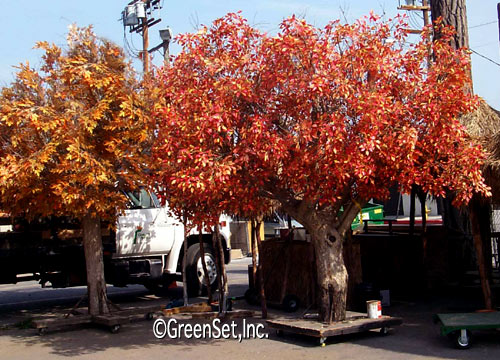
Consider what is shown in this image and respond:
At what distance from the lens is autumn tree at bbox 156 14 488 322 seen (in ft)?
24.4

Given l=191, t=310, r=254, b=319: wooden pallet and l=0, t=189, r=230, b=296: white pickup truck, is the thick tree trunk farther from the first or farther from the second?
l=0, t=189, r=230, b=296: white pickup truck

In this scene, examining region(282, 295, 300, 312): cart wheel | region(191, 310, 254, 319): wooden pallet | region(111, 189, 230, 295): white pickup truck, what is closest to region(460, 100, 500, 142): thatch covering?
region(282, 295, 300, 312): cart wheel

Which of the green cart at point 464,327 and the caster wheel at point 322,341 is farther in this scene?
the caster wheel at point 322,341

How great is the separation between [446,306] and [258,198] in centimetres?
471

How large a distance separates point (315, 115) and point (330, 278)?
2358 mm

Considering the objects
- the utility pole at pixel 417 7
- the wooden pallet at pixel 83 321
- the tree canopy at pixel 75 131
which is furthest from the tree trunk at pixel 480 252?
the utility pole at pixel 417 7

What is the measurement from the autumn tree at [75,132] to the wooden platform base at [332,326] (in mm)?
3108

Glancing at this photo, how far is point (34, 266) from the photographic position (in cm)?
1205

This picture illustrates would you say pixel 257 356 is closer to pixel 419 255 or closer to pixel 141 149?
pixel 141 149

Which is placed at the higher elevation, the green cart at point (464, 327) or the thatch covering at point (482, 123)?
the thatch covering at point (482, 123)

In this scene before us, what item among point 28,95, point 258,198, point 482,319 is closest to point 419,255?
point 482,319

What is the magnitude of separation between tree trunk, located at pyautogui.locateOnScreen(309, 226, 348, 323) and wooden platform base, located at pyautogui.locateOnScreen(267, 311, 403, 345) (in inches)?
6.4

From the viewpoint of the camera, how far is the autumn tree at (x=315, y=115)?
292 inches

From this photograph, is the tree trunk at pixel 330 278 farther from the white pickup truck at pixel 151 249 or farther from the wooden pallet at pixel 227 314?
the white pickup truck at pixel 151 249
